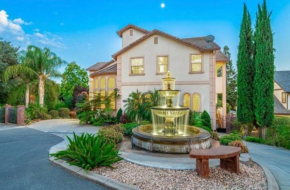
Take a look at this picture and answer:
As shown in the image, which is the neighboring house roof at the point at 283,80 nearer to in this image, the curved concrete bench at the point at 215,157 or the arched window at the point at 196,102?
the arched window at the point at 196,102

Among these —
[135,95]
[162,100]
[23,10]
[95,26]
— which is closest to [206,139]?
[162,100]

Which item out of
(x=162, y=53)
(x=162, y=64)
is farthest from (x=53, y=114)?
(x=162, y=53)

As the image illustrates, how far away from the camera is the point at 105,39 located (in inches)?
762

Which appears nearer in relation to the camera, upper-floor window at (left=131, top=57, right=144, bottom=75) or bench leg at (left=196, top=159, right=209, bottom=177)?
bench leg at (left=196, top=159, right=209, bottom=177)

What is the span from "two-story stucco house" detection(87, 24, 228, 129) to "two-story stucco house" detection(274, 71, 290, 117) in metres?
12.3

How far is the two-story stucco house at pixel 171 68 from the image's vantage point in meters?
13.0

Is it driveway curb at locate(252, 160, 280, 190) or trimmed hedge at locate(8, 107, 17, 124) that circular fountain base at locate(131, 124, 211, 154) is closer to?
driveway curb at locate(252, 160, 280, 190)

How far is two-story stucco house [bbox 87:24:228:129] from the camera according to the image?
1299cm

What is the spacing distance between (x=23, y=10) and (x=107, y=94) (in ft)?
39.3

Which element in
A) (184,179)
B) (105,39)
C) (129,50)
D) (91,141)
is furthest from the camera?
(105,39)

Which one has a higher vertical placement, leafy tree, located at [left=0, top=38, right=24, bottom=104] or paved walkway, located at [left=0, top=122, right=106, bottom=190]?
leafy tree, located at [left=0, top=38, right=24, bottom=104]

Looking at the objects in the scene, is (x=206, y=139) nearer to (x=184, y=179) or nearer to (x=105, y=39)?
(x=184, y=179)

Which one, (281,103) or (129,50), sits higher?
(129,50)

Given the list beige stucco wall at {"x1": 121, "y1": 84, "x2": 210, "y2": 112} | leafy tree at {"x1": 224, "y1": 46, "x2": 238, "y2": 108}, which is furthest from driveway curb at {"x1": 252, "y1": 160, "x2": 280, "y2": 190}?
leafy tree at {"x1": 224, "y1": 46, "x2": 238, "y2": 108}
